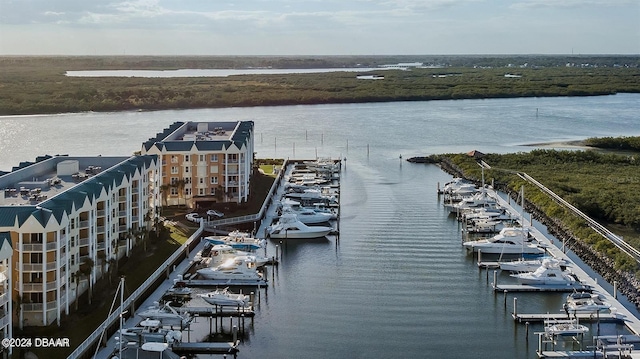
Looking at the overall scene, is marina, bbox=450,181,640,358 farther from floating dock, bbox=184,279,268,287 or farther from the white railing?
the white railing

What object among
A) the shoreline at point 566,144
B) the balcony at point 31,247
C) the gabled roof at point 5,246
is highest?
the shoreline at point 566,144

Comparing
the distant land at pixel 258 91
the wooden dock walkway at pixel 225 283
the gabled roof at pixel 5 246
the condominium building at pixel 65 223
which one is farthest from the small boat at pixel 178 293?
the distant land at pixel 258 91

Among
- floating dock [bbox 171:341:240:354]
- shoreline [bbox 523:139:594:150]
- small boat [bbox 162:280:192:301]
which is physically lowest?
floating dock [bbox 171:341:240:354]

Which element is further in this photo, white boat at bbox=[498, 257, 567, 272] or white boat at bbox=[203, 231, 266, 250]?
white boat at bbox=[203, 231, 266, 250]

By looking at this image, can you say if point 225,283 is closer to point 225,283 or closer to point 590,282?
point 225,283

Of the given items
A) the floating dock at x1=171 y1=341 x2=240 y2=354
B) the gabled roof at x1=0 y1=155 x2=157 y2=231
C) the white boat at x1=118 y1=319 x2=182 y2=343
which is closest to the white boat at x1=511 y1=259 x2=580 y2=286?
the floating dock at x1=171 y1=341 x2=240 y2=354

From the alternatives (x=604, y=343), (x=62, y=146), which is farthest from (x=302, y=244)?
(x=62, y=146)

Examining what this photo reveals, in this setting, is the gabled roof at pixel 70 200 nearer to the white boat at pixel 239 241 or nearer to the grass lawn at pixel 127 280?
the grass lawn at pixel 127 280

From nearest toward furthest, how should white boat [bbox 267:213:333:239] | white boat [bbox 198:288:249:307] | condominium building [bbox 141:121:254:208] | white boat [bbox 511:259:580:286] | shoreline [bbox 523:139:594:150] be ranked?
white boat [bbox 198:288:249:307], white boat [bbox 511:259:580:286], white boat [bbox 267:213:333:239], condominium building [bbox 141:121:254:208], shoreline [bbox 523:139:594:150]
